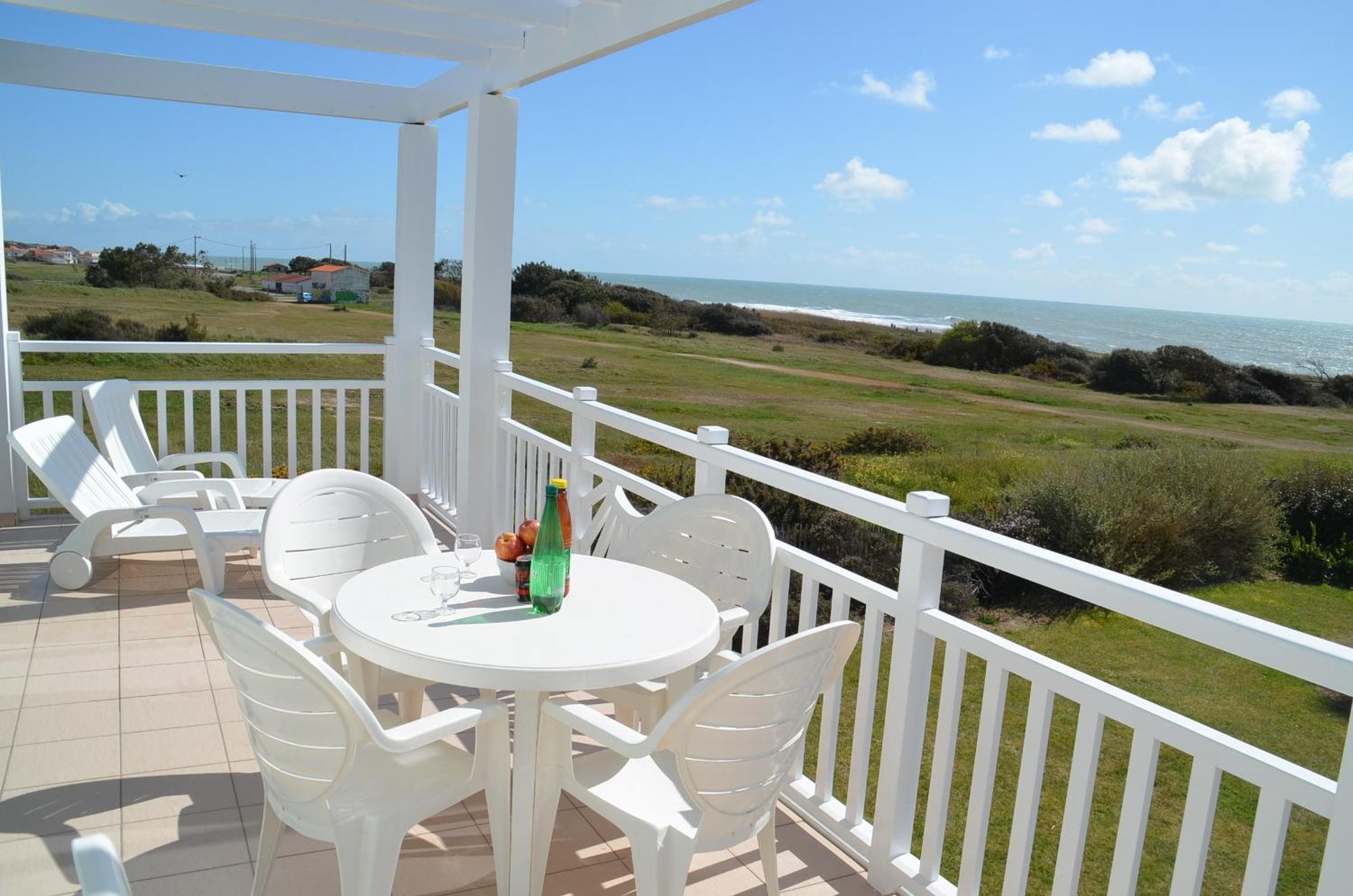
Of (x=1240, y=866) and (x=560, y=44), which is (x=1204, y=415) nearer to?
(x=1240, y=866)

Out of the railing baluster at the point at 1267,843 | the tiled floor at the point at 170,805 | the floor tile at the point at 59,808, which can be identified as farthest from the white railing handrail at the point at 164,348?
the railing baluster at the point at 1267,843

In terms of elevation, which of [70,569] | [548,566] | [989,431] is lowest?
[989,431]

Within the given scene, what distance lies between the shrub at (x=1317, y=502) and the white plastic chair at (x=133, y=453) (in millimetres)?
13426

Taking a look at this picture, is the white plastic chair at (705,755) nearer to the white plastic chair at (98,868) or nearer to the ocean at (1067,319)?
the white plastic chair at (98,868)

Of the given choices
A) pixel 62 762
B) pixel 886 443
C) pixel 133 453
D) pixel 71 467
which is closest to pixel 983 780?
pixel 62 762

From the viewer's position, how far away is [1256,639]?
1.60 meters

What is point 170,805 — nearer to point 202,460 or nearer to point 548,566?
point 548,566

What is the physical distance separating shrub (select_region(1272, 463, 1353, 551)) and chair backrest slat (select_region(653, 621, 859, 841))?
14.2 metres

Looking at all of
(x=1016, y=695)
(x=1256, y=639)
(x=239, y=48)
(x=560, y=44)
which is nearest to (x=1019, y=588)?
(x=1016, y=695)

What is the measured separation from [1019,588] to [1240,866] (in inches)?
185

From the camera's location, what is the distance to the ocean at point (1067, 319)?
69.1 feet

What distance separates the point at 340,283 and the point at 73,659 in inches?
740

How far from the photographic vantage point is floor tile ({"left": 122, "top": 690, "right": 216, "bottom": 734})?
10.8ft

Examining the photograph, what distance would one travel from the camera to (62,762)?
303cm
